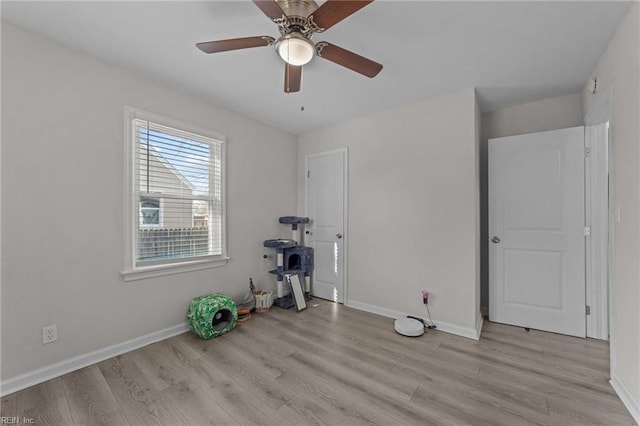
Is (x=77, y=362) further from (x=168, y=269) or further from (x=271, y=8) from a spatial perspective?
(x=271, y=8)

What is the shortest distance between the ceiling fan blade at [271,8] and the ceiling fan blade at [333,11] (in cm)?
17

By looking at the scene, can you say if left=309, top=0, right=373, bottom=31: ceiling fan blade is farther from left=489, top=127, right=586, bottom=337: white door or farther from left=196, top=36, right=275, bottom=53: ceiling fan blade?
left=489, top=127, right=586, bottom=337: white door

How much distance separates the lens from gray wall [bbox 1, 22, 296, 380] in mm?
1786

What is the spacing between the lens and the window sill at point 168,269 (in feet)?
7.59

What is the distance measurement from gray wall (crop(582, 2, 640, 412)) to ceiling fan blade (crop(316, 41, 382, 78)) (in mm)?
1531

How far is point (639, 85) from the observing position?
1522 millimetres

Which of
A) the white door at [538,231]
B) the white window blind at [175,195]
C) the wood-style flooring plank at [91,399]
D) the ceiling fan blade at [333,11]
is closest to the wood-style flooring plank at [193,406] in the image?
the wood-style flooring plank at [91,399]

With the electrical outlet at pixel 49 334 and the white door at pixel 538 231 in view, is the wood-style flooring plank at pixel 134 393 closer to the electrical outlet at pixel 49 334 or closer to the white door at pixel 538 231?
the electrical outlet at pixel 49 334

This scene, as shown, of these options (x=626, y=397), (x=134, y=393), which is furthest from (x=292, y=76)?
(x=626, y=397)

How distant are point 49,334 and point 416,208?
3.37 metres

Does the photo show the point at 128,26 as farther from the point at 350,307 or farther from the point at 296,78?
the point at 350,307

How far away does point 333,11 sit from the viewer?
1.31m

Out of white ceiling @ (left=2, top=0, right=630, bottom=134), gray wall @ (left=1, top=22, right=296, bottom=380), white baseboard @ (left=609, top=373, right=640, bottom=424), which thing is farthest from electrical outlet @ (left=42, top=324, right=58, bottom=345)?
white baseboard @ (left=609, top=373, right=640, bottom=424)

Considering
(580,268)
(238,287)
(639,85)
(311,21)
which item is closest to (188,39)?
(311,21)
